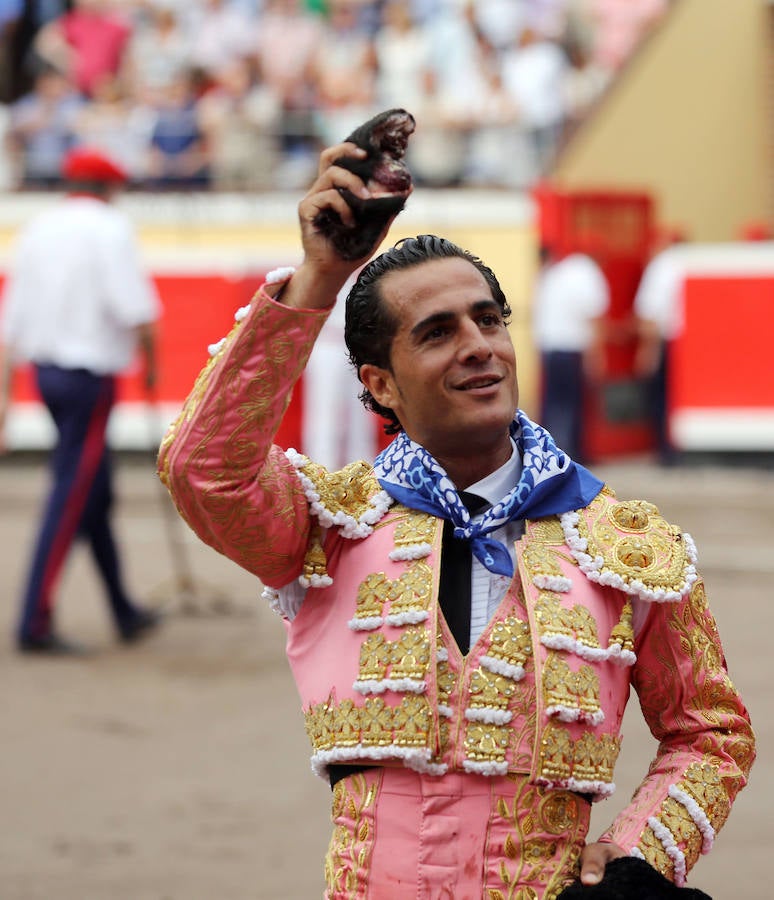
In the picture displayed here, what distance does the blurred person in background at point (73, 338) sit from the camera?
6387 millimetres

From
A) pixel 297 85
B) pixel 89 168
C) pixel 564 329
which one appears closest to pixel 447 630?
pixel 89 168

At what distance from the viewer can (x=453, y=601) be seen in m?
2.09

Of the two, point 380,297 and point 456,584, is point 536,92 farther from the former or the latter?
point 456,584

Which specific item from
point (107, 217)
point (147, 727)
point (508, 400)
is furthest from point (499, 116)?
point (508, 400)

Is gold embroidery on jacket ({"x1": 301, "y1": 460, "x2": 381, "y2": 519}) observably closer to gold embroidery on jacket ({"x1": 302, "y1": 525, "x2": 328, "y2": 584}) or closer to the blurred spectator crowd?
gold embroidery on jacket ({"x1": 302, "y1": 525, "x2": 328, "y2": 584})

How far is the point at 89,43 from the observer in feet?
47.0

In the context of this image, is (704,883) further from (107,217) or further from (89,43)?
(89,43)

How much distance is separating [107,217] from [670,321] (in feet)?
20.5

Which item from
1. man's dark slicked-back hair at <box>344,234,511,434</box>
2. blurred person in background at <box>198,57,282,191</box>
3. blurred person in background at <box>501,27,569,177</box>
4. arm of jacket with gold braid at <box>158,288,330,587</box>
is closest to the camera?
arm of jacket with gold braid at <box>158,288,330,587</box>

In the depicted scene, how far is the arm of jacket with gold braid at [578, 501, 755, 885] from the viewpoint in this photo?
205 centimetres

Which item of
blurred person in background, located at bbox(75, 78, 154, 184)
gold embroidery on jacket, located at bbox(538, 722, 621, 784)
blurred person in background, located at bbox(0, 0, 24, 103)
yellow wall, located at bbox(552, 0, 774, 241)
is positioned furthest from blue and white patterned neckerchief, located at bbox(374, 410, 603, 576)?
blurred person in background, located at bbox(0, 0, 24, 103)

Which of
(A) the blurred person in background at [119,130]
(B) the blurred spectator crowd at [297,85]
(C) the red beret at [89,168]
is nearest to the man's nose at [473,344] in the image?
(C) the red beret at [89,168]

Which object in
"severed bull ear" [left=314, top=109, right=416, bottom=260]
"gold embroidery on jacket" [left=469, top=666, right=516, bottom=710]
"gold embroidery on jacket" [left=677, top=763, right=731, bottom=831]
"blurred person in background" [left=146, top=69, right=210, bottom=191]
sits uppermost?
"blurred person in background" [left=146, top=69, right=210, bottom=191]

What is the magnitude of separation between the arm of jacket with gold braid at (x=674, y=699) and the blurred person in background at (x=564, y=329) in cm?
934
